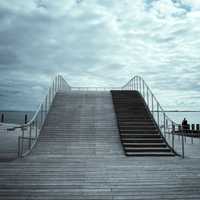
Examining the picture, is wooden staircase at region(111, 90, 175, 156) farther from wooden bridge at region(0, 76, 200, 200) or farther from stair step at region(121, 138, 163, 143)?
wooden bridge at region(0, 76, 200, 200)

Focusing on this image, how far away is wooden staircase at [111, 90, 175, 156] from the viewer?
7.29 meters

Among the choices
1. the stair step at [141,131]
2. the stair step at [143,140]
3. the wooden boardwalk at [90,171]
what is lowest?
the wooden boardwalk at [90,171]

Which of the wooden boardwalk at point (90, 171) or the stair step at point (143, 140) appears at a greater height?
the stair step at point (143, 140)

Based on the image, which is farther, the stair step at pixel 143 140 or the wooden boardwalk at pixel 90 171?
the stair step at pixel 143 140

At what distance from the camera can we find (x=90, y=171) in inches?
197

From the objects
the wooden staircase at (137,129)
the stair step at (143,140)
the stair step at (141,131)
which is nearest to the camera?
the wooden staircase at (137,129)

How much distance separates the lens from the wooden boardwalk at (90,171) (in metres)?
3.76

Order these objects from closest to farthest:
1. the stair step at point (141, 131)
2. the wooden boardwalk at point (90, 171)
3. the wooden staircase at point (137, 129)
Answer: the wooden boardwalk at point (90, 171), the wooden staircase at point (137, 129), the stair step at point (141, 131)

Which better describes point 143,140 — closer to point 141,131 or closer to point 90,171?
point 141,131

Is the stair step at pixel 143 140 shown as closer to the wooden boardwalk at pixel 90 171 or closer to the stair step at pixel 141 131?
the wooden boardwalk at pixel 90 171

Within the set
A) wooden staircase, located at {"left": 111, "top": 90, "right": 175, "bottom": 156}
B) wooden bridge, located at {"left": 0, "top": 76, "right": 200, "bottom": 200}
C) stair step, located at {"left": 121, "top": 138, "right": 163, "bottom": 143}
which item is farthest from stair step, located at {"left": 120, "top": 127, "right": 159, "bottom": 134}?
stair step, located at {"left": 121, "top": 138, "right": 163, "bottom": 143}

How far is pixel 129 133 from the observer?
868cm

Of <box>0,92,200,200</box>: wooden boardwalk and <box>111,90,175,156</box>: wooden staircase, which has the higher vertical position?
<box>111,90,175,156</box>: wooden staircase

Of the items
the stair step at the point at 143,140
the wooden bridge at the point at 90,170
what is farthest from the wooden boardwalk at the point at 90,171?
the stair step at the point at 143,140
